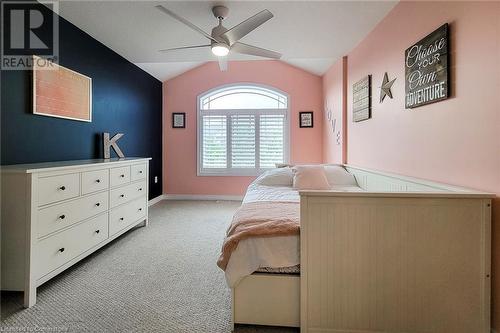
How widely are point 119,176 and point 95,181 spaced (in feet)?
1.43

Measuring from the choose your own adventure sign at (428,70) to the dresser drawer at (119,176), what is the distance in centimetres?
285

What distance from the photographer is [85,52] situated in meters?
3.00

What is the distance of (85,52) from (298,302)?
11.0 ft

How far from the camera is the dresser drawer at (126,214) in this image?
275cm

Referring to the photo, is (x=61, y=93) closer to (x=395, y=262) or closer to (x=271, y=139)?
(x=395, y=262)

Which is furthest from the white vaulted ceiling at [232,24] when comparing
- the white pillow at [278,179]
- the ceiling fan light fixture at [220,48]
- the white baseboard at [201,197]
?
the white baseboard at [201,197]

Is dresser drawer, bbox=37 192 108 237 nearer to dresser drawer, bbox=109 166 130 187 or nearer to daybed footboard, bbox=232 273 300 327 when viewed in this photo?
dresser drawer, bbox=109 166 130 187

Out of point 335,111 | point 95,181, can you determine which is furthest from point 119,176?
point 335,111

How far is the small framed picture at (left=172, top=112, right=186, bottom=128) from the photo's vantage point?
5.37m

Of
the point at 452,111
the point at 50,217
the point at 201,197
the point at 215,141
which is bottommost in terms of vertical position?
the point at 201,197

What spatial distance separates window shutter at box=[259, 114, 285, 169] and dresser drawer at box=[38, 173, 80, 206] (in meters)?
3.58

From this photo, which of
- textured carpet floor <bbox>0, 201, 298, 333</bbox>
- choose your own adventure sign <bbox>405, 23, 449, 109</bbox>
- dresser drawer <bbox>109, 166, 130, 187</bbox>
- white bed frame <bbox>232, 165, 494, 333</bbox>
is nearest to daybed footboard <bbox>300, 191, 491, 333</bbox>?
white bed frame <bbox>232, 165, 494, 333</bbox>

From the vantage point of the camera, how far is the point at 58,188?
6.41ft

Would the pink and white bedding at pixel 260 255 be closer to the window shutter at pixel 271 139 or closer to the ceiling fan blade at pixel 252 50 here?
the ceiling fan blade at pixel 252 50
